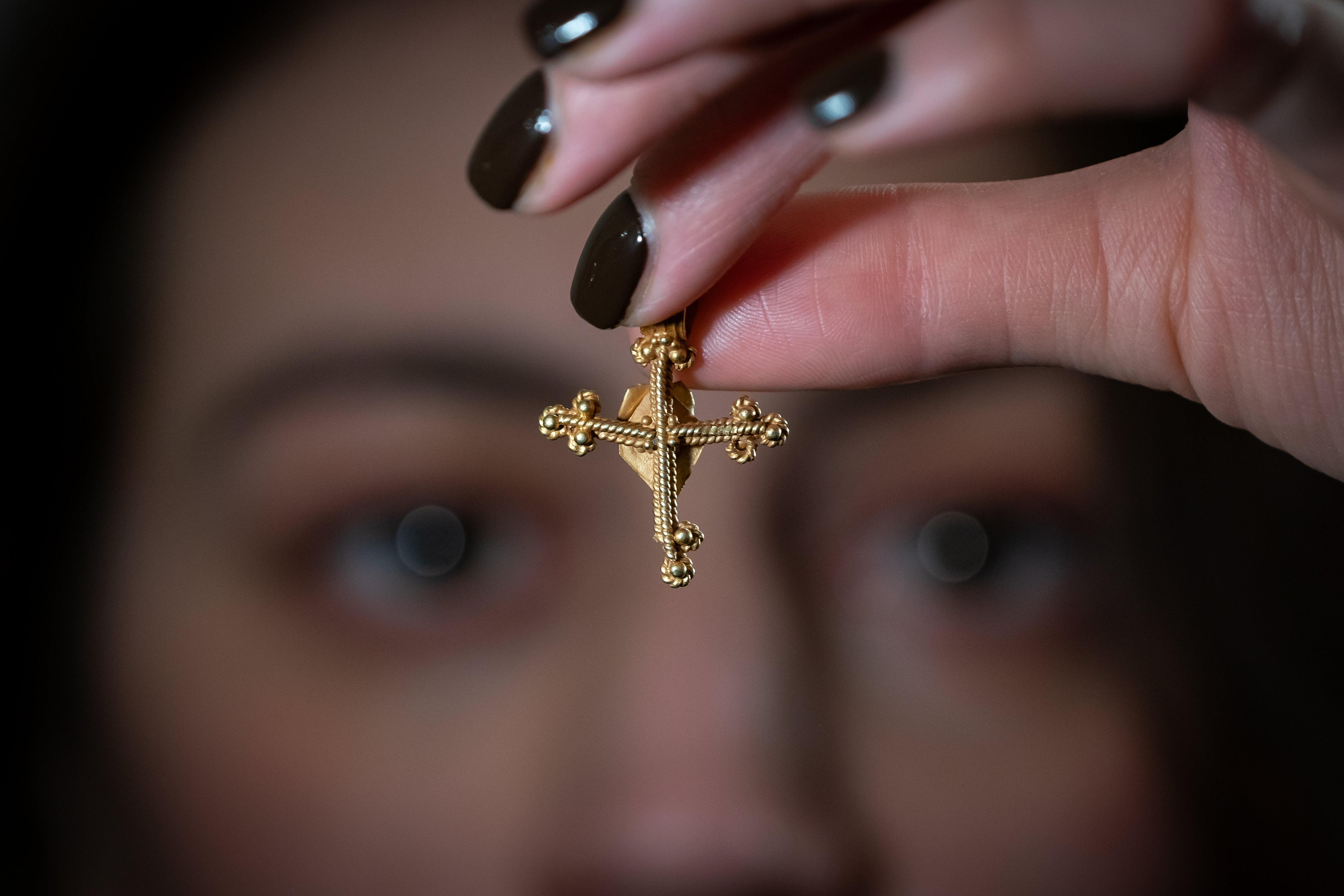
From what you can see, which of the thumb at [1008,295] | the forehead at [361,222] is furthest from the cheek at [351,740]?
the thumb at [1008,295]

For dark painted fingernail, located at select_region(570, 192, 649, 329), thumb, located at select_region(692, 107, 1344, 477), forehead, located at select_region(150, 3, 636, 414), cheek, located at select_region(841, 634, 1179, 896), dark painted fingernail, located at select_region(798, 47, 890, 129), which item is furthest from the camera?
→ cheek, located at select_region(841, 634, 1179, 896)

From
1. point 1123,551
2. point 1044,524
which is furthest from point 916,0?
point 1123,551

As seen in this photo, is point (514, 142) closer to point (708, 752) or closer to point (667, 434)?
point (667, 434)

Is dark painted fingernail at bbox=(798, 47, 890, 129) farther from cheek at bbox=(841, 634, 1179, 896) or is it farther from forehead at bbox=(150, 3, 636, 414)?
cheek at bbox=(841, 634, 1179, 896)

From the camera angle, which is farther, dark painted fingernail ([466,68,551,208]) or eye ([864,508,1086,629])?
eye ([864,508,1086,629])

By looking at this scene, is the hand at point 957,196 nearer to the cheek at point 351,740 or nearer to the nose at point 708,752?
the nose at point 708,752

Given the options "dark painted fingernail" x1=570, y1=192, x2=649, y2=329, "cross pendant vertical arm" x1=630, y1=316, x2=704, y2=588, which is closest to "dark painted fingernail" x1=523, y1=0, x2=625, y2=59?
"dark painted fingernail" x1=570, y1=192, x2=649, y2=329
